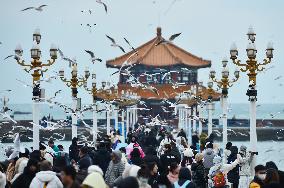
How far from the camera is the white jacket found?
9.45m

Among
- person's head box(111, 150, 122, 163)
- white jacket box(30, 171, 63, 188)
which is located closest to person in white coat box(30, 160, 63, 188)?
white jacket box(30, 171, 63, 188)

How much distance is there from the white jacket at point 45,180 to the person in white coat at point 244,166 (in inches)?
250

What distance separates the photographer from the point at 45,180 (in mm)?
9477

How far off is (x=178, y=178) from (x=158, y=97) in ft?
150

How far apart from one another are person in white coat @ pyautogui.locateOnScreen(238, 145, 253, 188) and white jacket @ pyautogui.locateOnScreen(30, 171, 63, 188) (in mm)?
6354

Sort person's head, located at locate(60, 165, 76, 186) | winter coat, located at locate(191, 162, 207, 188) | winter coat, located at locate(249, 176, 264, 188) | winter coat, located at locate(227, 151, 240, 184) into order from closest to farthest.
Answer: person's head, located at locate(60, 165, 76, 186) → winter coat, located at locate(249, 176, 264, 188) → winter coat, located at locate(191, 162, 207, 188) → winter coat, located at locate(227, 151, 240, 184)

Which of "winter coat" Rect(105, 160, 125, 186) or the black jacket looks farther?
"winter coat" Rect(105, 160, 125, 186)

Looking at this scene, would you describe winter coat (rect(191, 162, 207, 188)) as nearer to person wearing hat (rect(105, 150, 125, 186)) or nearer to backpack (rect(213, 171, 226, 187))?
backpack (rect(213, 171, 226, 187))

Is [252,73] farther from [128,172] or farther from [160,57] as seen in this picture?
[160,57]

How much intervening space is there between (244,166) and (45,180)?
7.41 meters

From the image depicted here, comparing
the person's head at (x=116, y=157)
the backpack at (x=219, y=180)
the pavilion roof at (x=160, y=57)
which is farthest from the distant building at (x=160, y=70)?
the person's head at (x=116, y=157)

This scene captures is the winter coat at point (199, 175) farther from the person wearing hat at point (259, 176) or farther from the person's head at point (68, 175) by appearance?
the person's head at point (68, 175)

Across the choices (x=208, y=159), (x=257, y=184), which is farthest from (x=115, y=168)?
(x=208, y=159)

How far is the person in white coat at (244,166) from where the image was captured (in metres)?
15.4
